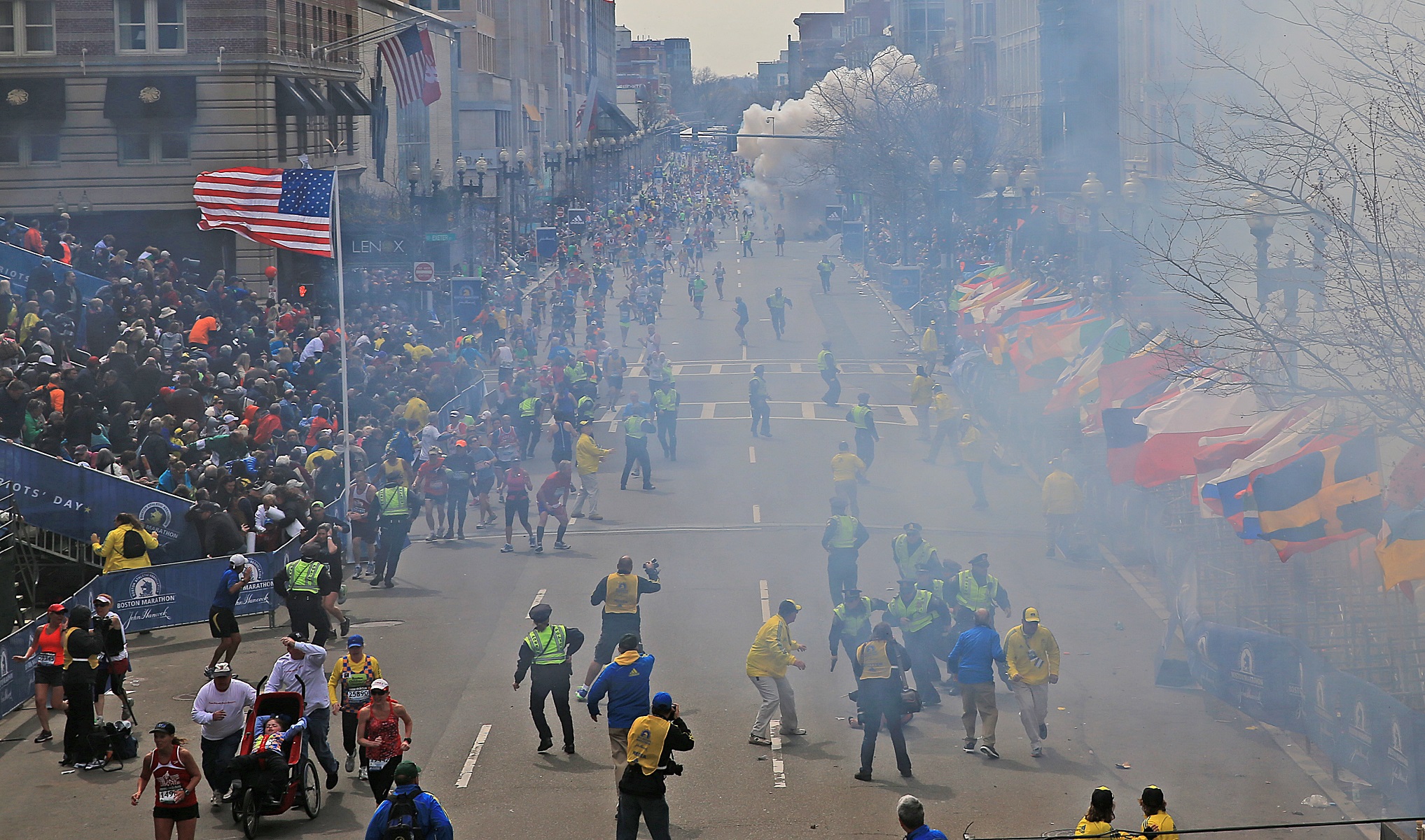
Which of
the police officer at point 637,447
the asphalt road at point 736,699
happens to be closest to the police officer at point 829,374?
the asphalt road at point 736,699

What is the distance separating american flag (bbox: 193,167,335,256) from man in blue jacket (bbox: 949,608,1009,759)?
951 centimetres

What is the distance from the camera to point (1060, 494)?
16.8 metres

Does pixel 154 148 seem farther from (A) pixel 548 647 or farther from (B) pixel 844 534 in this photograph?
(A) pixel 548 647

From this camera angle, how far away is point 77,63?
101 ft

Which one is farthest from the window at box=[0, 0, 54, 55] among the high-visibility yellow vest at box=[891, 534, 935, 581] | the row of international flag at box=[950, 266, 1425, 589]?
the high-visibility yellow vest at box=[891, 534, 935, 581]

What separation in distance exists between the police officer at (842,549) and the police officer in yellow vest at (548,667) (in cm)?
386

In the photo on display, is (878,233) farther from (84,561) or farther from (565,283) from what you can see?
(84,561)

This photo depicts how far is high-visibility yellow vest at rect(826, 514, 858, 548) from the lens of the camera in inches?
549

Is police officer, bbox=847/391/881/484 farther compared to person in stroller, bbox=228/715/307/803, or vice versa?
police officer, bbox=847/391/881/484

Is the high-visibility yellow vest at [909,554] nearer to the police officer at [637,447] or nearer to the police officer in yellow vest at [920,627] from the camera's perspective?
the police officer in yellow vest at [920,627]

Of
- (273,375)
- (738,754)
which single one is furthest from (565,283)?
(738,754)

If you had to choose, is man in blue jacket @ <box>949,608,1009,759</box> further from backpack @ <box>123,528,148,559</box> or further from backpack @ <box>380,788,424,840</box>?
backpack @ <box>123,528,148,559</box>

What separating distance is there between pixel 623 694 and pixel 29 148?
87.7 feet

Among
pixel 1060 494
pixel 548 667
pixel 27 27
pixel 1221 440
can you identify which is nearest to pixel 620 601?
pixel 548 667
